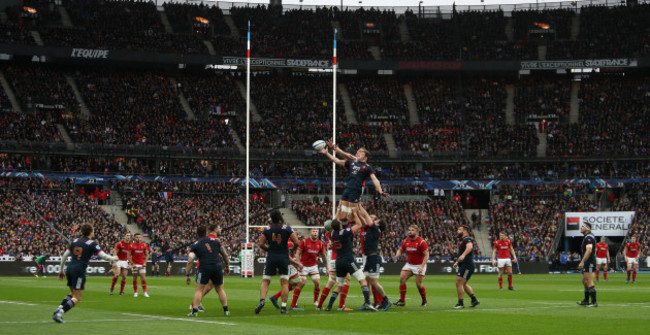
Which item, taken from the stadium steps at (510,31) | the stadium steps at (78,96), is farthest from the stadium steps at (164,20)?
the stadium steps at (510,31)

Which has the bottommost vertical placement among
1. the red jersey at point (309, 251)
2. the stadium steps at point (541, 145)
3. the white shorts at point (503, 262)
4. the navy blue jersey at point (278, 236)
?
the white shorts at point (503, 262)

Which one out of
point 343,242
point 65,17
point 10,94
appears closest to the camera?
point 343,242

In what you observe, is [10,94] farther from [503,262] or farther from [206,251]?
[206,251]

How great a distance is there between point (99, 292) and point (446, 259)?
34.9 meters

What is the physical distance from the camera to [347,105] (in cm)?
8406

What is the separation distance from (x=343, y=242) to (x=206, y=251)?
3.81 meters

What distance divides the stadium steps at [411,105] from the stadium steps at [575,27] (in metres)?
18.2

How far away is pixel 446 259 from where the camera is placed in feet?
199

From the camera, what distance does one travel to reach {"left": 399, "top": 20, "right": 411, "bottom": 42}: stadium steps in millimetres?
87850

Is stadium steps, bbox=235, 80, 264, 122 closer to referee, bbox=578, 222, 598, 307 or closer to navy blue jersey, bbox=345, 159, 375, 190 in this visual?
referee, bbox=578, 222, 598, 307

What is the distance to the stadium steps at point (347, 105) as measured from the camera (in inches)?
3223

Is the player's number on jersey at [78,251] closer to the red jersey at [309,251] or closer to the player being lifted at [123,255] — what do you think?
the red jersey at [309,251]

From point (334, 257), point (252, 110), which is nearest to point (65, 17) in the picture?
point (252, 110)

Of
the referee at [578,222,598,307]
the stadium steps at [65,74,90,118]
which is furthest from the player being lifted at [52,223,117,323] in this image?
the stadium steps at [65,74,90,118]
